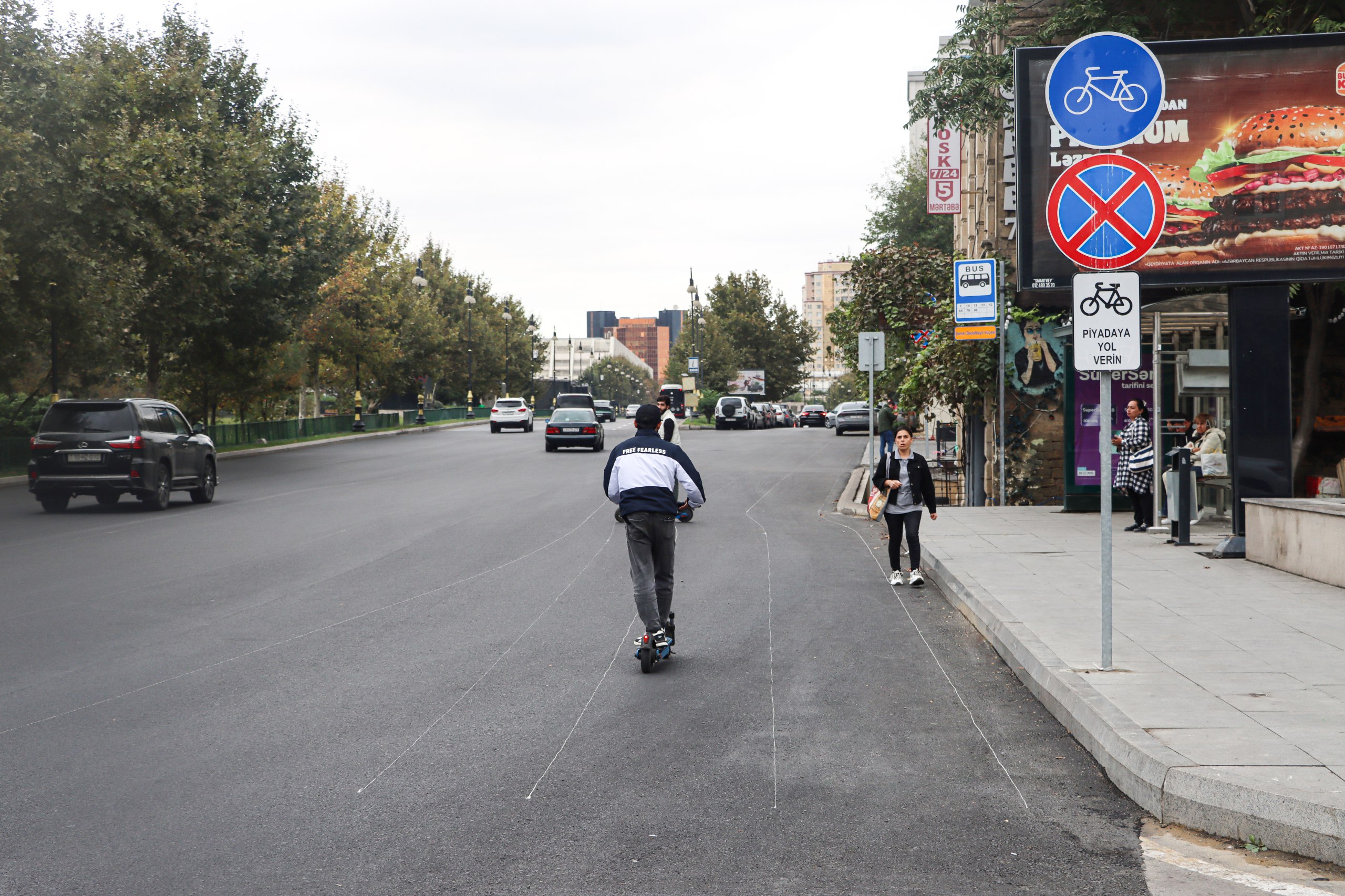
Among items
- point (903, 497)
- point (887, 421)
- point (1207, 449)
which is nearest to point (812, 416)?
point (887, 421)

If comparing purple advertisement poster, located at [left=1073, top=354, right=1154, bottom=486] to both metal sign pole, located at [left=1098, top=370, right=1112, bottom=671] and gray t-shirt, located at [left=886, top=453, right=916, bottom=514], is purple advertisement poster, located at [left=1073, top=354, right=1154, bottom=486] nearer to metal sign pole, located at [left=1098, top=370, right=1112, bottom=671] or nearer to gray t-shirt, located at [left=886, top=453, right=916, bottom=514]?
gray t-shirt, located at [left=886, top=453, right=916, bottom=514]

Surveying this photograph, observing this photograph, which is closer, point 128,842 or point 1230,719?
point 128,842

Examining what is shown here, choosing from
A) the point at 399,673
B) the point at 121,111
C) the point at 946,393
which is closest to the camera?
the point at 399,673

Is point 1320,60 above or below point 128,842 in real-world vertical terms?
above

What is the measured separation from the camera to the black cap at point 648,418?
8.34m

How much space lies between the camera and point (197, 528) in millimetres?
16828

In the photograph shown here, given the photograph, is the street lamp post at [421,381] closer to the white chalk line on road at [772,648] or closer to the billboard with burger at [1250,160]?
the white chalk line on road at [772,648]

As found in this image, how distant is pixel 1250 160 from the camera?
540 inches

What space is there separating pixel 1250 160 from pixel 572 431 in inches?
1044

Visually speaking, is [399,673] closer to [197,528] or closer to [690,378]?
[197,528]

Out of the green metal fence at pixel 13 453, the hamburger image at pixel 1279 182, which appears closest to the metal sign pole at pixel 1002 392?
the hamburger image at pixel 1279 182

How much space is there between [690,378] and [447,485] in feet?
257

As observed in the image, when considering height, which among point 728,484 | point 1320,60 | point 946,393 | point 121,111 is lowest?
Result: point 728,484

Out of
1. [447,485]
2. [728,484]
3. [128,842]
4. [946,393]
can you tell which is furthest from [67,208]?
[128,842]
